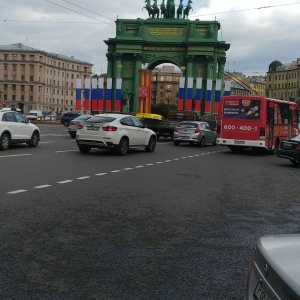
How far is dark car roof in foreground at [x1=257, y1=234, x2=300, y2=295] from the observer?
7.85 ft

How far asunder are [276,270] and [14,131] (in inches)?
796

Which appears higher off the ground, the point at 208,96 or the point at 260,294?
the point at 208,96

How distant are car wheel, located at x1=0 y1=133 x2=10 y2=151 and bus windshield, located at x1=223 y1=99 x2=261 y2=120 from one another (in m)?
11.3

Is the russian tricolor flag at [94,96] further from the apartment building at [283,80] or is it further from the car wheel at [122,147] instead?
the apartment building at [283,80]

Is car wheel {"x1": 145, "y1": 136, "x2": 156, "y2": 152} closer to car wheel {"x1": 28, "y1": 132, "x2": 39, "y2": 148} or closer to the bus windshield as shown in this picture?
the bus windshield

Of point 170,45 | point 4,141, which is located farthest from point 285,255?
point 170,45

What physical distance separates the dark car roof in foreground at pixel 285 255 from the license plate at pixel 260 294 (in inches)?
6.4

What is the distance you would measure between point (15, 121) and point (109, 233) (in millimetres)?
15993

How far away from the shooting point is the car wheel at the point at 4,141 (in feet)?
68.4

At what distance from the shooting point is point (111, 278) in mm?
5098

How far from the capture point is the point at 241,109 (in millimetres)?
26453

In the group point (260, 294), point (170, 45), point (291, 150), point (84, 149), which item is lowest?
point (84, 149)

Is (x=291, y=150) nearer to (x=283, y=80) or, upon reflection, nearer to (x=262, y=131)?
(x=262, y=131)

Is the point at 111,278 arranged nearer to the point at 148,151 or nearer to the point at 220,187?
the point at 220,187
